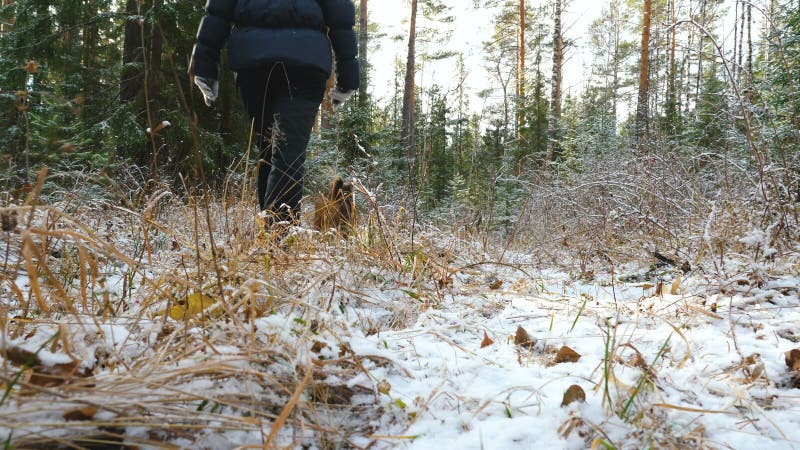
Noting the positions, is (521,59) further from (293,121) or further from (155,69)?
(293,121)

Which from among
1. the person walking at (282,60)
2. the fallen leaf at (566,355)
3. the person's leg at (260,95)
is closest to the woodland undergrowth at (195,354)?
the fallen leaf at (566,355)

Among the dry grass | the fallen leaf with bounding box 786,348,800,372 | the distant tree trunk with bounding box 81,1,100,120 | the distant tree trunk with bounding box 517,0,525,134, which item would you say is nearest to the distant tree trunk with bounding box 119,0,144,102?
the distant tree trunk with bounding box 81,1,100,120

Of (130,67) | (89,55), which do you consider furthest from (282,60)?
(89,55)

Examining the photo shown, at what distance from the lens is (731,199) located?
2.60 metres

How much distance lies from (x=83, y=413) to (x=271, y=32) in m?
2.43

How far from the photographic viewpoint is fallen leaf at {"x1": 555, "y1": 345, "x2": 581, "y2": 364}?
1.14m

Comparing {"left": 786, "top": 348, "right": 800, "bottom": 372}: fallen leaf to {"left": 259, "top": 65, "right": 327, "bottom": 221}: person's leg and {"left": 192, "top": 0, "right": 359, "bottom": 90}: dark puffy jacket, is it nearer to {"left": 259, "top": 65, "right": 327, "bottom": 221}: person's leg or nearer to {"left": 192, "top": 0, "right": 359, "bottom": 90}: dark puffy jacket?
{"left": 259, "top": 65, "right": 327, "bottom": 221}: person's leg

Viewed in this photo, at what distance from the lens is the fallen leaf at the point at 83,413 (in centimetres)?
59

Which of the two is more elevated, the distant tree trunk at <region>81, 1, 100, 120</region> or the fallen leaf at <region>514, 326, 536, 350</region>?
the distant tree trunk at <region>81, 1, 100, 120</region>

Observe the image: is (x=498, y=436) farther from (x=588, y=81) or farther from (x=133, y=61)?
(x=588, y=81)

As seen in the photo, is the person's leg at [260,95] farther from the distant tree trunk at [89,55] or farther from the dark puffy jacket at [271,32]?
the distant tree trunk at [89,55]

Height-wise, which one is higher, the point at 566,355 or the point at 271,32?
the point at 271,32

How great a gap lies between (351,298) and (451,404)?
2.40 feet

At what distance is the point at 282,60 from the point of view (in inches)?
101
